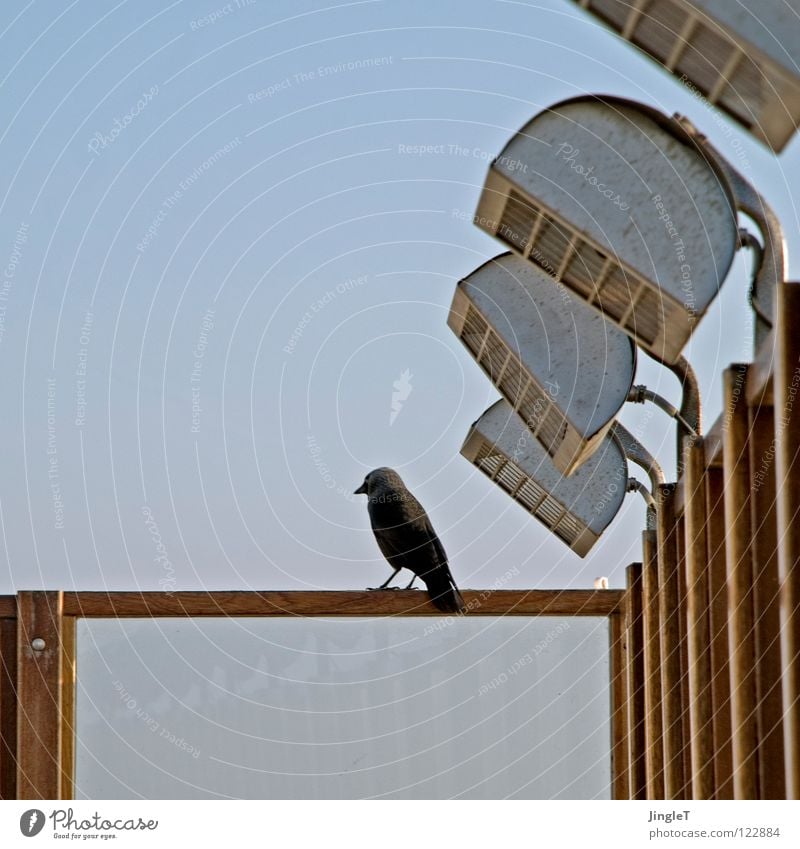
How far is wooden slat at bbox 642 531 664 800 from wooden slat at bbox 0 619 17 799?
6.38 feet

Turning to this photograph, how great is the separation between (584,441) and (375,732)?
110 centimetres

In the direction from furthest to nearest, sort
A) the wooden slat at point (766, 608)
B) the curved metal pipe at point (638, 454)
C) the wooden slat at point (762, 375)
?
1. the curved metal pipe at point (638, 454)
2. the wooden slat at point (766, 608)
3. the wooden slat at point (762, 375)

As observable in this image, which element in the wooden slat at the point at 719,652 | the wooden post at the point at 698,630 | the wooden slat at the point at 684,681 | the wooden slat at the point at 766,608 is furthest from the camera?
the wooden slat at the point at 684,681

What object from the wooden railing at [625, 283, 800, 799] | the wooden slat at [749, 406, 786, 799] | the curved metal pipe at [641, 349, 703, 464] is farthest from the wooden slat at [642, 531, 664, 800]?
the wooden slat at [749, 406, 786, 799]

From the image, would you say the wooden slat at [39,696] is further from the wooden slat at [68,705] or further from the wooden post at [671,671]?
the wooden post at [671,671]

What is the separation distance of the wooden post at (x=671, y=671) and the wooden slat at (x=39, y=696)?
1828mm

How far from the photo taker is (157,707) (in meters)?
5.00

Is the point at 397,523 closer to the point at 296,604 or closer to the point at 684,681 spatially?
the point at 296,604

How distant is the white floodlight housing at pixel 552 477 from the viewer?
6246 millimetres

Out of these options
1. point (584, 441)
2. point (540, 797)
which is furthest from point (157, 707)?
point (584, 441)
